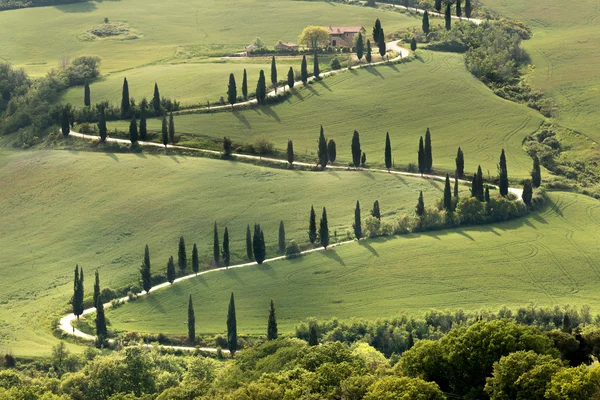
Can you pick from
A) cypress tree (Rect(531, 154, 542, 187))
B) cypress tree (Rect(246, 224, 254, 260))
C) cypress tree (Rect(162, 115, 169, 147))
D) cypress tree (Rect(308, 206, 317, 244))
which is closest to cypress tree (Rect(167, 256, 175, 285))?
cypress tree (Rect(246, 224, 254, 260))

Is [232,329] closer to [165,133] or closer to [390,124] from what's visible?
[165,133]

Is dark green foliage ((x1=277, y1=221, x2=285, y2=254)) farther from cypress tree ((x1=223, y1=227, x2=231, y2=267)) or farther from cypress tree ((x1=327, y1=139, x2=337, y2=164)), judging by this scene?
cypress tree ((x1=327, y1=139, x2=337, y2=164))

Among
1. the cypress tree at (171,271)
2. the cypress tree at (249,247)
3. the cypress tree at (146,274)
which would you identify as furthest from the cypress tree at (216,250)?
the cypress tree at (146,274)

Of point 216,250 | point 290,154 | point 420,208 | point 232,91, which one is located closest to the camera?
point 216,250

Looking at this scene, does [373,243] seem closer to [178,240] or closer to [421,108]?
[178,240]

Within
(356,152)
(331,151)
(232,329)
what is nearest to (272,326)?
(232,329)

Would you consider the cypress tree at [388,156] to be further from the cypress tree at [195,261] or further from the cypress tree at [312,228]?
the cypress tree at [195,261]
